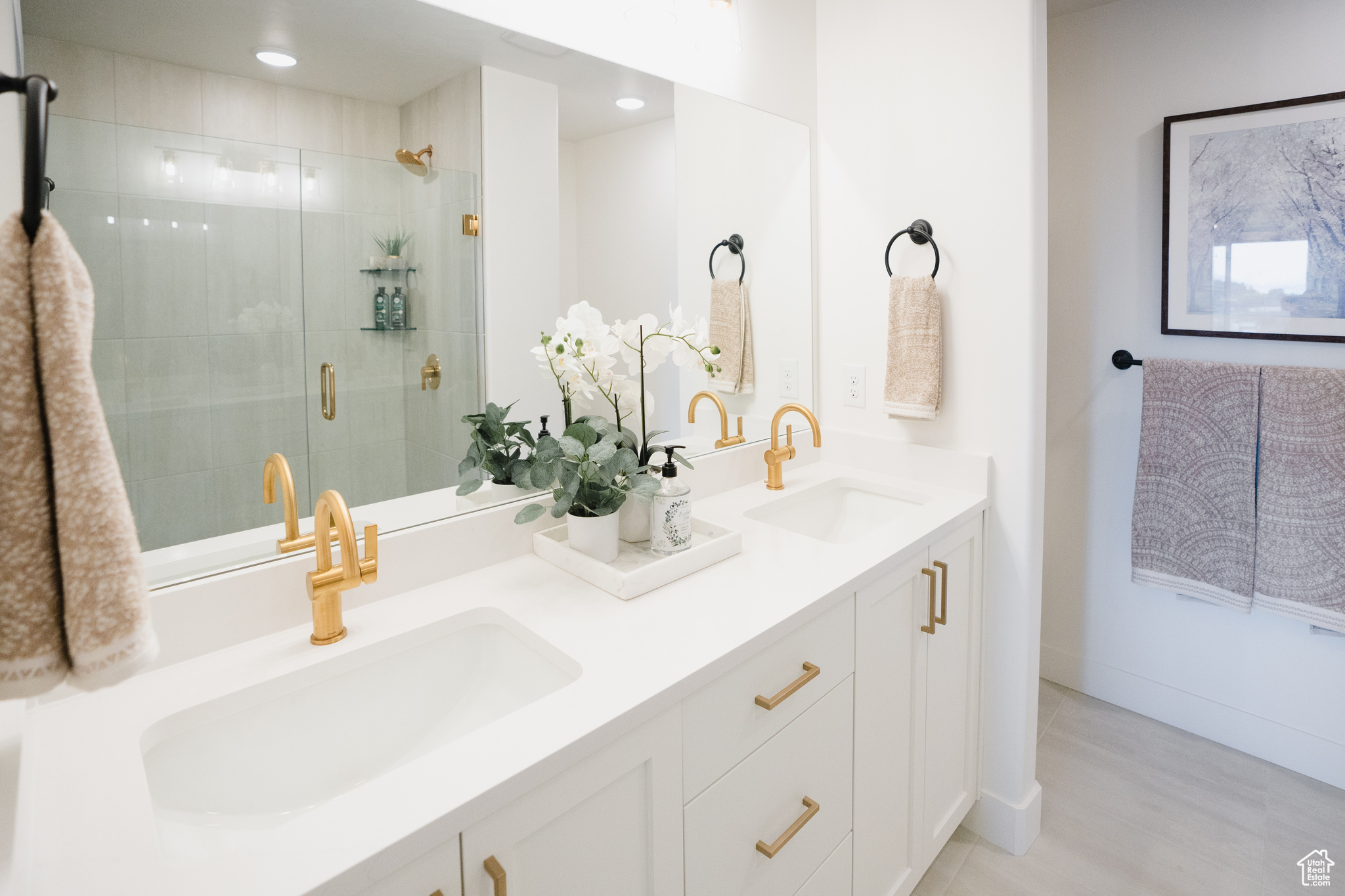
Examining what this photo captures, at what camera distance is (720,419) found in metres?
1.88

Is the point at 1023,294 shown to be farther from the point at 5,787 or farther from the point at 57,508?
the point at 5,787

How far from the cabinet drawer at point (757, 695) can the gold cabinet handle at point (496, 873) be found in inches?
11.3

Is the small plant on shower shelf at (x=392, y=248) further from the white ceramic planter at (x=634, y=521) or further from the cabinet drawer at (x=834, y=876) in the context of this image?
the cabinet drawer at (x=834, y=876)

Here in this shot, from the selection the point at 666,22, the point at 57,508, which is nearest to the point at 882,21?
the point at 666,22

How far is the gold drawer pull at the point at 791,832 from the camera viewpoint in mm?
1113

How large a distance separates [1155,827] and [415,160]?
2.28m

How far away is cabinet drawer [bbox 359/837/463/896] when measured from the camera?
0.68m

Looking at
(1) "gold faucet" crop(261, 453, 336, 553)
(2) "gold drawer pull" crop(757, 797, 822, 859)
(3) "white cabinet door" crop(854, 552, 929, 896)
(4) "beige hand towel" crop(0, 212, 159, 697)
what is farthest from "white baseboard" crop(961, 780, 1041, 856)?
(4) "beige hand towel" crop(0, 212, 159, 697)

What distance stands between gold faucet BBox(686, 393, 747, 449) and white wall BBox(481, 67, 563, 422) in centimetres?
45

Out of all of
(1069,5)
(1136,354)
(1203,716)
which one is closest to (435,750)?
(1136,354)

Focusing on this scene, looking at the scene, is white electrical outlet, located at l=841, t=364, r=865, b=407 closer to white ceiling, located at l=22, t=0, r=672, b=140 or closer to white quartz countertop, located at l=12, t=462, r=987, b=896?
white quartz countertop, located at l=12, t=462, r=987, b=896

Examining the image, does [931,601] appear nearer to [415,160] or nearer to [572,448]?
[572,448]

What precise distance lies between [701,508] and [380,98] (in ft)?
3.44

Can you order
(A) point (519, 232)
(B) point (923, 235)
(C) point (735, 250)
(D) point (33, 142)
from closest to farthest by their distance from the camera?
(D) point (33, 142) → (A) point (519, 232) → (B) point (923, 235) → (C) point (735, 250)
